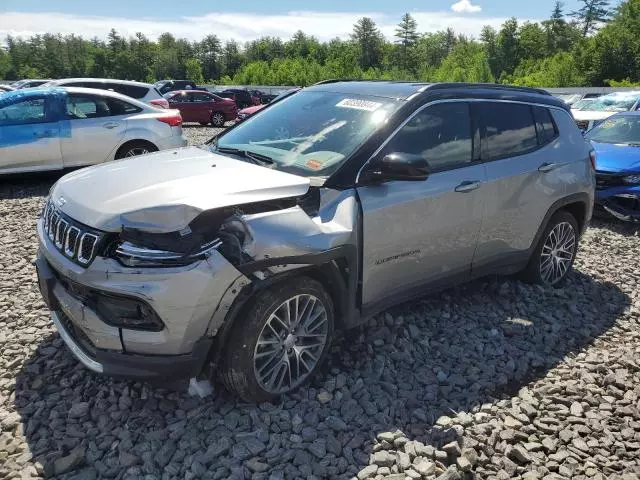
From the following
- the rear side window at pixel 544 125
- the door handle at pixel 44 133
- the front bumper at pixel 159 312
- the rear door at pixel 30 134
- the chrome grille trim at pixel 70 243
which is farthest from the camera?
the door handle at pixel 44 133

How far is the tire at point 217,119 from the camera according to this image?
22078 mm

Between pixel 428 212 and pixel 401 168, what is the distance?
529 mm

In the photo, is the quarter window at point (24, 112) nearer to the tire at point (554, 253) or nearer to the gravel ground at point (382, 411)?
the gravel ground at point (382, 411)

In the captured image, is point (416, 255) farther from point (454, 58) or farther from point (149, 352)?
point (454, 58)

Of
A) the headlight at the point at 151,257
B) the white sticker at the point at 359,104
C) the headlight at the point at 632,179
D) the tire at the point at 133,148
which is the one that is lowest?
the headlight at the point at 632,179

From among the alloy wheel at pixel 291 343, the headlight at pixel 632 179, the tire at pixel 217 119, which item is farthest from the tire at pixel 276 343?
the tire at pixel 217 119

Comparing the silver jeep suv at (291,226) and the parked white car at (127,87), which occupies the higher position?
the parked white car at (127,87)

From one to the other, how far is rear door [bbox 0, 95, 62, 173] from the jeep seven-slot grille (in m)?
5.63

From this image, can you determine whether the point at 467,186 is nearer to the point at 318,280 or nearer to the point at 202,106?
the point at 318,280

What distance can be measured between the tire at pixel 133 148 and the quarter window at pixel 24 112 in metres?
1.16

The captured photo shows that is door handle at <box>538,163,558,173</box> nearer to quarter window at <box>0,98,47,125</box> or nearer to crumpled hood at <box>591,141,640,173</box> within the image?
crumpled hood at <box>591,141,640,173</box>

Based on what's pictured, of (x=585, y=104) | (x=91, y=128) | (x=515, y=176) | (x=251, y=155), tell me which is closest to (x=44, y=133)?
(x=91, y=128)

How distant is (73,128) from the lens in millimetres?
8289

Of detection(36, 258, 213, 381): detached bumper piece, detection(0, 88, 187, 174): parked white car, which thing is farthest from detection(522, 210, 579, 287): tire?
detection(0, 88, 187, 174): parked white car
